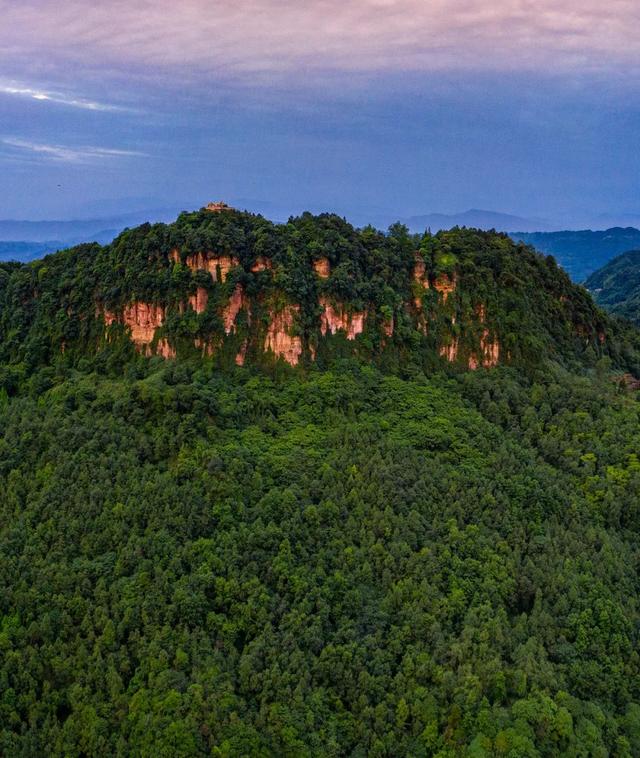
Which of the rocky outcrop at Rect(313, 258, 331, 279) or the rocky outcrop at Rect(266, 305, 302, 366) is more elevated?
the rocky outcrop at Rect(313, 258, 331, 279)

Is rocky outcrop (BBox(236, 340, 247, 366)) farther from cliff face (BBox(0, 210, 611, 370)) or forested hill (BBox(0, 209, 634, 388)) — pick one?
forested hill (BBox(0, 209, 634, 388))

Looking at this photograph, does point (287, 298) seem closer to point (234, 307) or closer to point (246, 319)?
point (246, 319)

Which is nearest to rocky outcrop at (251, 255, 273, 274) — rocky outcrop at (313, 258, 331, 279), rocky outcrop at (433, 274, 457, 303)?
rocky outcrop at (313, 258, 331, 279)

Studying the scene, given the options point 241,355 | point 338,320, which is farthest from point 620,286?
point 241,355

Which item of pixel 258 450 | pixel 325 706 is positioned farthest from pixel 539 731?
pixel 258 450

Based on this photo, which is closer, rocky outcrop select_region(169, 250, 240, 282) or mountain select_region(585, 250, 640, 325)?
rocky outcrop select_region(169, 250, 240, 282)

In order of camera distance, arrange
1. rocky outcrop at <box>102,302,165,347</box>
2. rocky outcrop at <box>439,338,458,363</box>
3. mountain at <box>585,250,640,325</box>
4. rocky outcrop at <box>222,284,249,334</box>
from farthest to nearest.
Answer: mountain at <box>585,250,640,325</box>
rocky outcrop at <box>439,338,458,363</box>
rocky outcrop at <box>102,302,165,347</box>
rocky outcrop at <box>222,284,249,334</box>

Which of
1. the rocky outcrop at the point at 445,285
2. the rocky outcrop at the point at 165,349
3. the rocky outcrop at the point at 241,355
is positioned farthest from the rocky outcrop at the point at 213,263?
the rocky outcrop at the point at 445,285

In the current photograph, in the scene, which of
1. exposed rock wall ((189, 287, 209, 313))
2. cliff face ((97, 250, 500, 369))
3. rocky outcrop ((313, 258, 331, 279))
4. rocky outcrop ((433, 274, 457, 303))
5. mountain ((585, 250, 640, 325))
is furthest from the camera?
mountain ((585, 250, 640, 325))
